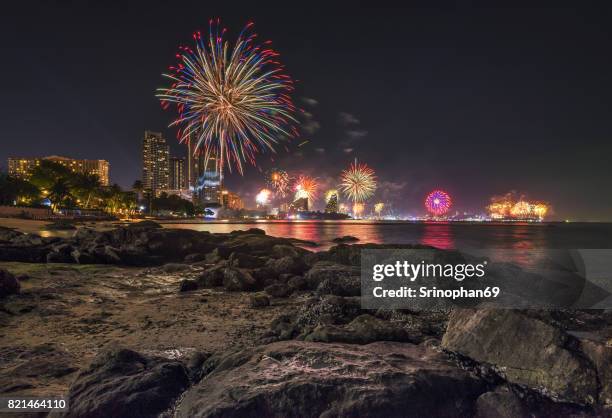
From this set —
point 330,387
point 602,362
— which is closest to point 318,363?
point 330,387

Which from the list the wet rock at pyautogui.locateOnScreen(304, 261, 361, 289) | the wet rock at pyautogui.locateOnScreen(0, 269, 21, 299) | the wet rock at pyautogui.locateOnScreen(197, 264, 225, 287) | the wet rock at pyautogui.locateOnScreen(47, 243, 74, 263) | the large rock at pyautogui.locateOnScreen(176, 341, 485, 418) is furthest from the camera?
the wet rock at pyautogui.locateOnScreen(47, 243, 74, 263)

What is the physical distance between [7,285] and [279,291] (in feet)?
31.5

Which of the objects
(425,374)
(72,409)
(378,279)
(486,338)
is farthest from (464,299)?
(72,409)

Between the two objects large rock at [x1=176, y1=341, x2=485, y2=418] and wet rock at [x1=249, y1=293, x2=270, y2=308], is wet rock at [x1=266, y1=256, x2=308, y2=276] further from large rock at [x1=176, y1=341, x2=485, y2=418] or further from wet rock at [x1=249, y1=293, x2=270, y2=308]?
large rock at [x1=176, y1=341, x2=485, y2=418]

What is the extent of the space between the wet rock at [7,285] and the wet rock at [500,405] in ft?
48.0

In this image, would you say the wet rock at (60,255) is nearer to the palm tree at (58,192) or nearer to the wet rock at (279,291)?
the wet rock at (279,291)

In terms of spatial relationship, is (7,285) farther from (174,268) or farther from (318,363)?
(318,363)

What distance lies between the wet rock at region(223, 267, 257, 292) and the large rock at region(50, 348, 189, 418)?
853 cm

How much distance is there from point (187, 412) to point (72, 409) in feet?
5.32

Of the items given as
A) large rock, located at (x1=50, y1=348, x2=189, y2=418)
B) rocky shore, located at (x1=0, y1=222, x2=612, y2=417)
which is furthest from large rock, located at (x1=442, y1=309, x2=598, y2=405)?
large rock, located at (x1=50, y1=348, x2=189, y2=418)

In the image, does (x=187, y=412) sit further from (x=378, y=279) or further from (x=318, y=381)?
(x=378, y=279)

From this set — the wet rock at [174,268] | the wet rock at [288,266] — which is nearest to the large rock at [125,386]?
the wet rock at [288,266]

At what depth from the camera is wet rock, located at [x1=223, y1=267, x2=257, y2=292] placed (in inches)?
569

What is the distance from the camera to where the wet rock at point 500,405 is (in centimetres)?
465
